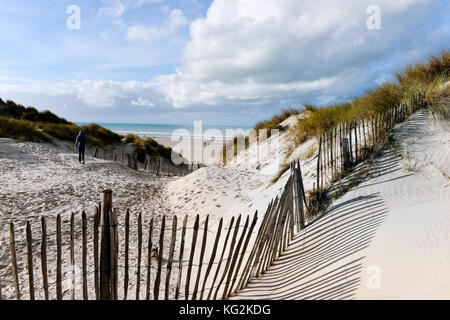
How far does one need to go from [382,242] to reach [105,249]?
325 cm

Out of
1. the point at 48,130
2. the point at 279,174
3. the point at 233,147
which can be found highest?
the point at 48,130

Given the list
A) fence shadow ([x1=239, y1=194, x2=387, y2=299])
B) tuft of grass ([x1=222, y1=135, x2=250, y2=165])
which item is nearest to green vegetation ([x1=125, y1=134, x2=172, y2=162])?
tuft of grass ([x1=222, y1=135, x2=250, y2=165])

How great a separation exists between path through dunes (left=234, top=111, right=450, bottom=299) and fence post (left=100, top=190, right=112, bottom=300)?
1.52m

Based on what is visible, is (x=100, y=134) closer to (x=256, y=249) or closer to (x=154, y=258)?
(x=154, y=258)

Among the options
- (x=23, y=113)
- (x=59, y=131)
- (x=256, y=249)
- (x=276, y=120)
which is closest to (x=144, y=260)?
(x=256, y=249)

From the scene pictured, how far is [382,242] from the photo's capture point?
11.9ft

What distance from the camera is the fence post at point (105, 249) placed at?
8.32 ft

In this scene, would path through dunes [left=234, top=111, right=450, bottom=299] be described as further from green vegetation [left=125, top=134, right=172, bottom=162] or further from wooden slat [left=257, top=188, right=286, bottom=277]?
green vegetation [left=125, top=134, right=172, bottom=162]

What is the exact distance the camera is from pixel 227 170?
1041 cm

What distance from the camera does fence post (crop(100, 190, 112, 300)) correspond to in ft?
8.32

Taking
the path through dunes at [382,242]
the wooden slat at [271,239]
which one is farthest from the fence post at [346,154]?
the wooden slat at [271,239]
